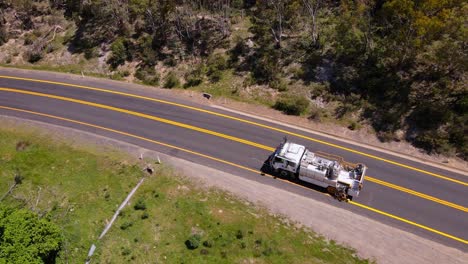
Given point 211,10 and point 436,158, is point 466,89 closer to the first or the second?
point 436,158

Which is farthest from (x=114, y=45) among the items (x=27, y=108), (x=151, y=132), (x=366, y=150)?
(x=366, y=150)

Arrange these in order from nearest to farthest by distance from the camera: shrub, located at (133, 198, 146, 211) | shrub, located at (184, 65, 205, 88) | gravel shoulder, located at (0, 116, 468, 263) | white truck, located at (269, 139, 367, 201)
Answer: gravel shoulder, located at (0, 116, 468, 263)
white truck, located at (269, 139, 367, 201)
shrub, located at (133, 198, 146, 211)
shrub, located at (184, 65, 205, 88)

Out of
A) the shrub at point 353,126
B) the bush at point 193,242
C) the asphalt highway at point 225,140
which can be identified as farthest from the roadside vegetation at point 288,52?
the bush at point 193,242

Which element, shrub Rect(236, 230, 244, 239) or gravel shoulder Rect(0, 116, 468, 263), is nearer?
gravel shoulder Rect(0, 116, 468, 263)

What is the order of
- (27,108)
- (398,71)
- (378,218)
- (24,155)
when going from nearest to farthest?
(378,218)
(24,155)
(398,71)
(27,108)

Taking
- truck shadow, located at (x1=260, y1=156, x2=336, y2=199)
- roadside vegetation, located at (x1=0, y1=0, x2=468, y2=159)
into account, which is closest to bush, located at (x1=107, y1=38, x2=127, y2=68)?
roadside vegetation, located at (x1=0, y1=0, x2=468, y2=159)

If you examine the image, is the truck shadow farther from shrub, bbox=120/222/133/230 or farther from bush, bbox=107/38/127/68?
bush, bbox=107/38/127/68

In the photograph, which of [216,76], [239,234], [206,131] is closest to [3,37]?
[216,76]
